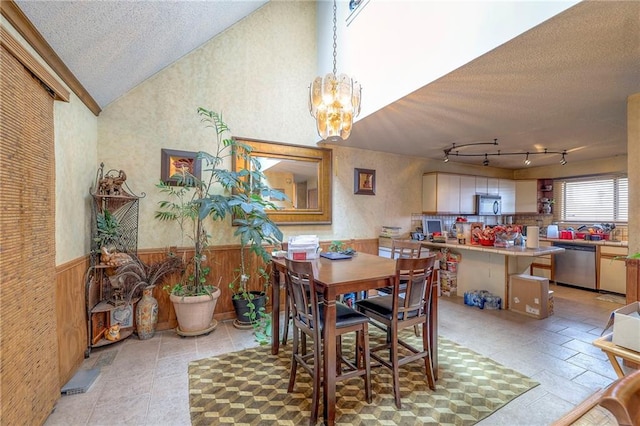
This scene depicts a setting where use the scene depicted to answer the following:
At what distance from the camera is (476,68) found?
202 cm

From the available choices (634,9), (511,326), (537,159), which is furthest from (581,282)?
(634,9)

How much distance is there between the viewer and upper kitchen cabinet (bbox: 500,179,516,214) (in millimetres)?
5855

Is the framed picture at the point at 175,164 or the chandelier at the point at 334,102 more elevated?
the chandelier at the point at 334,102

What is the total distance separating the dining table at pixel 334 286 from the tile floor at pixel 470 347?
718 mm

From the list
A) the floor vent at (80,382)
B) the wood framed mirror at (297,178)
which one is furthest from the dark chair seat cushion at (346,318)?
the wood framed mirror at (297,178)

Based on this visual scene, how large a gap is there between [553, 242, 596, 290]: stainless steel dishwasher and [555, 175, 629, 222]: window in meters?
0.99

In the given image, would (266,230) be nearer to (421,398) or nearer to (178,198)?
(178,198)

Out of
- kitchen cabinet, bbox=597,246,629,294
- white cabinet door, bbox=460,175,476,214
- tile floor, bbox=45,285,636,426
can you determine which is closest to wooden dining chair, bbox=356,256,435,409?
tile floor, bbox=45,285,636,426

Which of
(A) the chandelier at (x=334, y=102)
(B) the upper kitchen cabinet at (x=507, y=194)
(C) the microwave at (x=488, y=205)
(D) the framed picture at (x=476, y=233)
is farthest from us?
(B) the upper kitchen cabinet at (x=507, y=194)

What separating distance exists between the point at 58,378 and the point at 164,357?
0.75 metres

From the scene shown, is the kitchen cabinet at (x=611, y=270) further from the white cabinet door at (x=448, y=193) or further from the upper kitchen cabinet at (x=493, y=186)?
the white cabinet door at (x=448, y=193)

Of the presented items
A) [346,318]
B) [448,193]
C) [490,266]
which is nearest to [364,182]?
[448,193]

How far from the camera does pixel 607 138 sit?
3.76 meters

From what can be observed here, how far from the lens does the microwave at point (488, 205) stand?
5492 mm
